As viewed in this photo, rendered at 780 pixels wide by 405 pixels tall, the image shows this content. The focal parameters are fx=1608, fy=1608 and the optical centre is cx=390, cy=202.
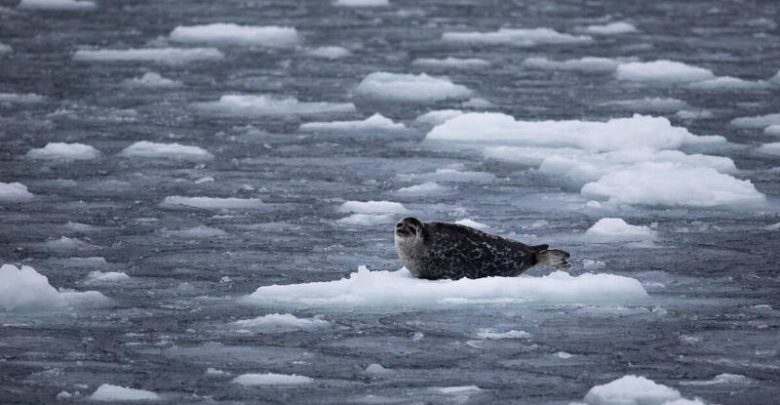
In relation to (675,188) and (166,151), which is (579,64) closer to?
(166,151)

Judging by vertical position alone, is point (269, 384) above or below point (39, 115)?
below

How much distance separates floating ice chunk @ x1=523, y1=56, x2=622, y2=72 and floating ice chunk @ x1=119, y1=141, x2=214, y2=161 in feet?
15.8

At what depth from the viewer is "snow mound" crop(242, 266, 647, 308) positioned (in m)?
6.95

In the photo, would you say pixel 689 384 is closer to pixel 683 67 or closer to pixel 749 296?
pixel 749 296

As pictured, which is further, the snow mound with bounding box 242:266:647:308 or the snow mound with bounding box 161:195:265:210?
the snow mound with bounding box 161:195:265:210

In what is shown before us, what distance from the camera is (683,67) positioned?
47.2 feet

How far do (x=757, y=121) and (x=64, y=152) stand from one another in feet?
16.7

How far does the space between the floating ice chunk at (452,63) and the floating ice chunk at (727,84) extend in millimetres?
2183

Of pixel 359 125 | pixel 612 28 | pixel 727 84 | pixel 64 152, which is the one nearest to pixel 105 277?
pixel 64 152

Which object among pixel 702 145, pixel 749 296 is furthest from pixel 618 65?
pixel 749 296

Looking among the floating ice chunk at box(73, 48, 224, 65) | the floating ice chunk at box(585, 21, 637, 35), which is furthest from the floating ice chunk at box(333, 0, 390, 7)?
the floating ice chunk at box(73, 48, 224, 65)

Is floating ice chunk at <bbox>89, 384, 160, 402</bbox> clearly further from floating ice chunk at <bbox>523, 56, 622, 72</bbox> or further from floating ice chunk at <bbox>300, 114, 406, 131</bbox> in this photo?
floating ice chunk at <bbox>523, 56, 622, 72</bbox>

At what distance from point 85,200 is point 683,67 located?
22.1ft

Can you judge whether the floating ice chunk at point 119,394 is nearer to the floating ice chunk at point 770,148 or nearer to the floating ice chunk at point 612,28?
the floating ice chunk at point 770,148
